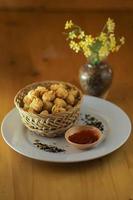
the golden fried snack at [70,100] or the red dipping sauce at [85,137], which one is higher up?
the golden fried snack at [70,100]

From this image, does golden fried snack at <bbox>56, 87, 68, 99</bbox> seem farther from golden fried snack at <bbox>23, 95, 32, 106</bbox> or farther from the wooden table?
the wooden table

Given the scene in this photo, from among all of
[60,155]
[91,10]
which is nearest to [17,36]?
[91,10]

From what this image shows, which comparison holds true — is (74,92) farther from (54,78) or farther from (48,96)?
(54,78)

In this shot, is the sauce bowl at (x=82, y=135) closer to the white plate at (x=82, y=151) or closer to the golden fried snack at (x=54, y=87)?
the white plate at (x=82, y=151)

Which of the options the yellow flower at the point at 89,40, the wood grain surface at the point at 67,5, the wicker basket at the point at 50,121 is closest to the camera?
the wicker basket at the point at 50,121

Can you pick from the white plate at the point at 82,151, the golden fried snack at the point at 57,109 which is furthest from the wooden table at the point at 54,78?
the golden fried snack at the point at 57,109

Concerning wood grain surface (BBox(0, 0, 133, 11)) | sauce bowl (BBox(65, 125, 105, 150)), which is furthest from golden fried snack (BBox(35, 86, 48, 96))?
wood grain surface (BBox(0, 0, 133, 11))

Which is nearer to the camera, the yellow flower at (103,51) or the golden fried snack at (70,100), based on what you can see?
the golden fried snack at (70,100)
